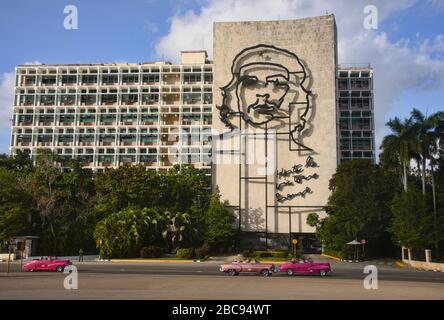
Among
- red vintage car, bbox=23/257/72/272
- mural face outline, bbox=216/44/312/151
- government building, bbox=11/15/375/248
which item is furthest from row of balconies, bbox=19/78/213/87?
red vintage car, bbox=23/257/72/272

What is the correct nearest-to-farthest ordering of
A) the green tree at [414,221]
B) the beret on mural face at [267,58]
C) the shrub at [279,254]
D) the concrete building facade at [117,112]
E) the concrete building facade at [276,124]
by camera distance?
1. the green tree at [414,221]
2. the shrub at [279,254]
3. the concrete building facade at [276,124]
4. the beret on mural face at [267,58]
5. the concrete building facade at [117,112]

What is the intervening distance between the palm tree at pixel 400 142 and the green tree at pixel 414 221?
389 cm

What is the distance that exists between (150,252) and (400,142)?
34290mm

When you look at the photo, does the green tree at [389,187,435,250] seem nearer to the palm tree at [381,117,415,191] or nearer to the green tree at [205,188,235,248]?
the palm tree at [381,117,415,191]

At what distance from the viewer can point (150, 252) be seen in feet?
199

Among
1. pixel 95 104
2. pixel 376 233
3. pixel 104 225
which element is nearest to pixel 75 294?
pixel 104 225

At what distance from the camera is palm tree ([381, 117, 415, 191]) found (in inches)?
2317

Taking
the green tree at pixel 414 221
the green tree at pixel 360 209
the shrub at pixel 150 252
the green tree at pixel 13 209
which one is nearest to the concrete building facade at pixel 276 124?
the green tree at pixel 360 209

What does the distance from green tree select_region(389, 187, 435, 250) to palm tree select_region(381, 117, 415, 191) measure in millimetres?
3891

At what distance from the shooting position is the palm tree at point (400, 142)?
58862 mm

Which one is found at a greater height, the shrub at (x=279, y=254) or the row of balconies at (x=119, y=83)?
the row of balconies at (x=119, y=83)

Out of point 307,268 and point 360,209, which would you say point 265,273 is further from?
point 360,209

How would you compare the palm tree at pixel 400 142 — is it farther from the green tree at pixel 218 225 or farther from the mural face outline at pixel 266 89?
the green tree at pixel 218 225
